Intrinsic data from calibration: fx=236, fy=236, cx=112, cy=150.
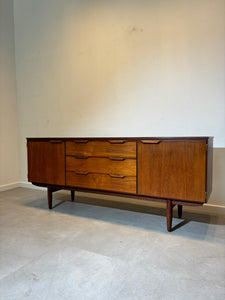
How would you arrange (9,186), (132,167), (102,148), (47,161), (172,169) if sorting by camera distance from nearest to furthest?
(172,169), (132,167), (102,148), (47,161), (9,186)

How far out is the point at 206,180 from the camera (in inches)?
69.1

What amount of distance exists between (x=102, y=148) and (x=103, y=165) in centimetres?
15

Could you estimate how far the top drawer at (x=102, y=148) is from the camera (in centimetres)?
201

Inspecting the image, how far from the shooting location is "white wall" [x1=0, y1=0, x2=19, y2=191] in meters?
3.50

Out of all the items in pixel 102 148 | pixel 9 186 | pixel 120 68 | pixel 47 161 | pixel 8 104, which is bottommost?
pixel 9 186

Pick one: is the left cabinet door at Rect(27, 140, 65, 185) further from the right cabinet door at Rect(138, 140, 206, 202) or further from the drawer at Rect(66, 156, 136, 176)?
the right cabinet door at Rect(138, 140, 206, 202)

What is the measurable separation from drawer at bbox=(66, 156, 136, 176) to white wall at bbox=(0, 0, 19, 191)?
170 cm

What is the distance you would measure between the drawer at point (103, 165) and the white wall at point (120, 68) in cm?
77

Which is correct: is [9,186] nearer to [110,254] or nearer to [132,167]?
[132,167]

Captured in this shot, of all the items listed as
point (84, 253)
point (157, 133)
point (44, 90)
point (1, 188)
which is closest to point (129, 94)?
point (157, 133)

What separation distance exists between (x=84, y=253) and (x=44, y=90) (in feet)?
8.41

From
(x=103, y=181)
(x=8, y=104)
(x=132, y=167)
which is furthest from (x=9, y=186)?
(x=132, y=167)

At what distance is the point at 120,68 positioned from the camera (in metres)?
2.79

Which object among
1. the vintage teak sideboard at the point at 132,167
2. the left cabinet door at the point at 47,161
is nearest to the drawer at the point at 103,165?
the vintage teak sideboard at the point at 132,167
